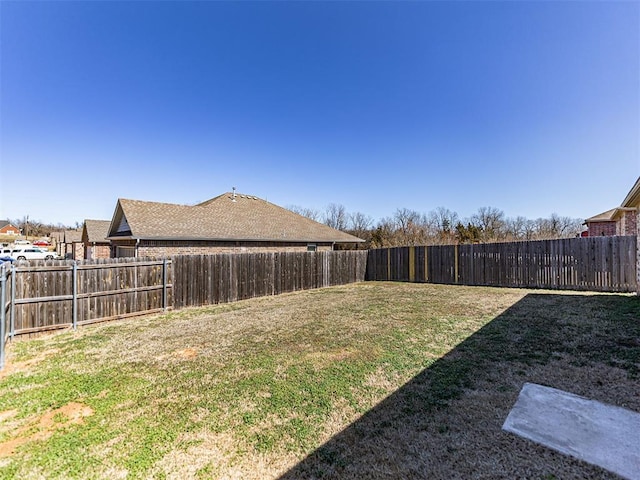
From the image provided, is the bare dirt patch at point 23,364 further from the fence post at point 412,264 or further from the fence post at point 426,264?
the fence post at point 426,264

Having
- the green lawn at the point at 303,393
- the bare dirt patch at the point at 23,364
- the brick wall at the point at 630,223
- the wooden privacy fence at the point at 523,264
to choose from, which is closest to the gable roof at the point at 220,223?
the wooden privacy fence at the point at 523,264

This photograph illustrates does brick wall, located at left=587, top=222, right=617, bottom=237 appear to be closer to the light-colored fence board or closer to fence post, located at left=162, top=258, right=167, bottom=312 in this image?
fence post, located at left=162, top=258, right=167, bottom=312

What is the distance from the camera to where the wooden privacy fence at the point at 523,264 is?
32.3ft

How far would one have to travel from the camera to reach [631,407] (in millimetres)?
2908

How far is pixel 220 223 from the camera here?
1447 cm

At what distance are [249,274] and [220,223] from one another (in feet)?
16.6

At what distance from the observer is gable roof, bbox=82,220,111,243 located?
65.2 feet

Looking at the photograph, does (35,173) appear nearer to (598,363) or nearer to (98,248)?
(98,248)

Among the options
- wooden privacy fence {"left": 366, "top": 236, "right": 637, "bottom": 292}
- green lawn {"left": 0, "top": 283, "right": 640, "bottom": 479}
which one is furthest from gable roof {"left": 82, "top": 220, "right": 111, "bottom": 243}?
wooden privacy fence {"left": 366, "top": 236, "right": 637, "bottom": 292}

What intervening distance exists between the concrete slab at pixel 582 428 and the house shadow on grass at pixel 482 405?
12 cm

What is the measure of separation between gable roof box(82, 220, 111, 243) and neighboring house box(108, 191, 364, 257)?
6.34m

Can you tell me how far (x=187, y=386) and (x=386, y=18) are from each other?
11.7 m

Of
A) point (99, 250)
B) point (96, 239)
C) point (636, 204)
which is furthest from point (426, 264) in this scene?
point (99, 250)

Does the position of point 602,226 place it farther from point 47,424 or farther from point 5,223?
point 5,223
